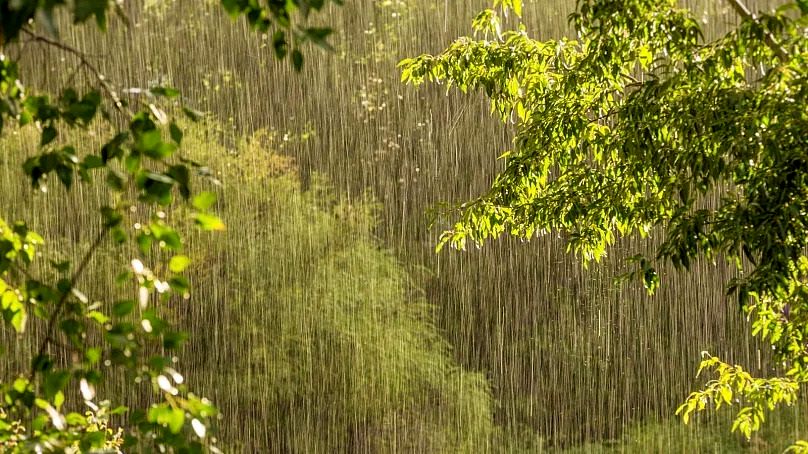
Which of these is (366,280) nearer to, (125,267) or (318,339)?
(318,339)

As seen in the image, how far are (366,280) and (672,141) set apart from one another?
21.6 feet

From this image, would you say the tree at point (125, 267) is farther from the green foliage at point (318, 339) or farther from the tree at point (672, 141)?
the green foliage at point (318, 339)

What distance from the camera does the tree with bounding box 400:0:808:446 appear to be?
2416 millimetres

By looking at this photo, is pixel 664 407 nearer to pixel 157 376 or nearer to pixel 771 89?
pixel 771 89

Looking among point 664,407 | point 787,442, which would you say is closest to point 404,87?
point 664,407

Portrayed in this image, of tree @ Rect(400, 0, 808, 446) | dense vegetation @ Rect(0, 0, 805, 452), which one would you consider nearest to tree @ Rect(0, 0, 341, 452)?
tree @ Rect(400, 0, 808, 446)

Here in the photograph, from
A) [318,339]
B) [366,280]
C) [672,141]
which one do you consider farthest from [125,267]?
[366,280]

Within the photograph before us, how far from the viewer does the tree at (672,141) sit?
242 centimetres

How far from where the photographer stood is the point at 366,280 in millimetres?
9242

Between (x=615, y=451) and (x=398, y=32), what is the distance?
14.6ft

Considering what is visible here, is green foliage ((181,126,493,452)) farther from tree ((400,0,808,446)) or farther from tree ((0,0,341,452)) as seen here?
tree ((0,0,341,452))

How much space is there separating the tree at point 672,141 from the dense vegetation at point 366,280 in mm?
5368

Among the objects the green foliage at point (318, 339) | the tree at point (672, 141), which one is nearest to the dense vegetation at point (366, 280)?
the green foliage at point (318, 339)

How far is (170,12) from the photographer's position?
1030cm
